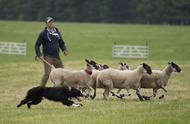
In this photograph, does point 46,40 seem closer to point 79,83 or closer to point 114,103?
point 79,83

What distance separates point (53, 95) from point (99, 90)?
10276 millimetres

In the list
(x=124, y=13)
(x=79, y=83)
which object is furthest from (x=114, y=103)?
(x=124, y=13)

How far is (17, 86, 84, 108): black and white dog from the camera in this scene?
20.5 m

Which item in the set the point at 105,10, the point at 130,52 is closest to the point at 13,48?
the point at 130,52

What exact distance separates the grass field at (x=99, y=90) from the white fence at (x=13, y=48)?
2.60 feet

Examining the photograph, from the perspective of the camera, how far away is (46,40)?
80.0ft

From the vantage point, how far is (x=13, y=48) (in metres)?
59.4

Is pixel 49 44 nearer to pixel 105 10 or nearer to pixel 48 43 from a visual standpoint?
pixel 48 43

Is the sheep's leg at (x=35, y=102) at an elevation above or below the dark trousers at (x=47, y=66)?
below

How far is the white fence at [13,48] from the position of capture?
59125 mm

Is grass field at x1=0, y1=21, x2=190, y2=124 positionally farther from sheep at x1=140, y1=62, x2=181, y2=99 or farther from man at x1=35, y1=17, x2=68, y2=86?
man at x1=35, y1=17, x2=68, y2=86

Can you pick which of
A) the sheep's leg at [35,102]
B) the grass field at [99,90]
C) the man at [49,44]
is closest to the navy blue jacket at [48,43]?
the man at [49,44]

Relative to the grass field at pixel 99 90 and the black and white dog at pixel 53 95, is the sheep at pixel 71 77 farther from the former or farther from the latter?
the black and white dog at pixel 53 95

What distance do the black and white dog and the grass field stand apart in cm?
26
